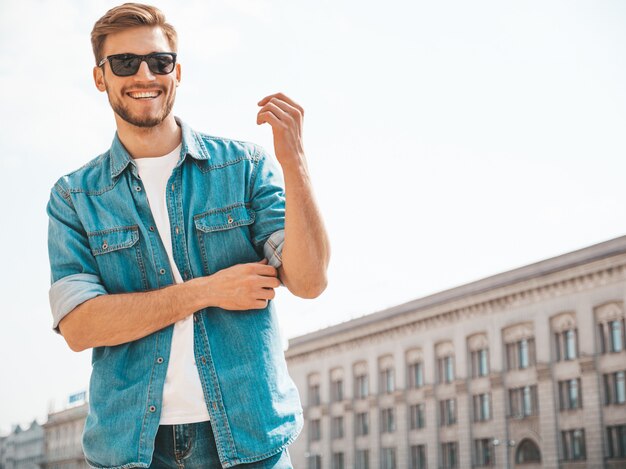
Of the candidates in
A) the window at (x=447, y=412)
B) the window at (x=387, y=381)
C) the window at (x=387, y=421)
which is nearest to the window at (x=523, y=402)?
the window at (x=447, y=412)

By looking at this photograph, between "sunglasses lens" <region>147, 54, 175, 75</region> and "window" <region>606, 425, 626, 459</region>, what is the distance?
1776 inches

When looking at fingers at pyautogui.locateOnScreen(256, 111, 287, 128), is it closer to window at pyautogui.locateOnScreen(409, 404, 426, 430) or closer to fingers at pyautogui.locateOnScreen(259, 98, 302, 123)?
fingers at pyautogui.locateOnScreen(259, 98, 302, 123)

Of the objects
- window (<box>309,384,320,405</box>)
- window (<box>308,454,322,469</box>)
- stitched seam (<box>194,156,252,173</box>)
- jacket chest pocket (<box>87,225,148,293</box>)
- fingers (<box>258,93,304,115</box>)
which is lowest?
window (<box>308,454,322,469</box>)

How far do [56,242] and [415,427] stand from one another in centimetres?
5636

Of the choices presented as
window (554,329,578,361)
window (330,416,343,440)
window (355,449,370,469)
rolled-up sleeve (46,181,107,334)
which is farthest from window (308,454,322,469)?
rolled-up sleeve (46,181,107,334)

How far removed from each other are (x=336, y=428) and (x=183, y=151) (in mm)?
63865

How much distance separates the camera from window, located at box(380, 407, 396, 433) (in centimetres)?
6003

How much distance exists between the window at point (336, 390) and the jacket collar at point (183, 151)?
208ft

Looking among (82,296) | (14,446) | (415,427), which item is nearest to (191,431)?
(82,296)

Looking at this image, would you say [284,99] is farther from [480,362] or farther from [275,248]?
[480,362]

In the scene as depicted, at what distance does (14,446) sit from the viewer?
134m

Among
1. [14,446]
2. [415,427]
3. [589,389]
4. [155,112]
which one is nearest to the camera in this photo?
[155,112]

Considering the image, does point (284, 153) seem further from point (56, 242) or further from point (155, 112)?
point (56, 242)

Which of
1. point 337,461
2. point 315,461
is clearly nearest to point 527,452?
point 337,461
